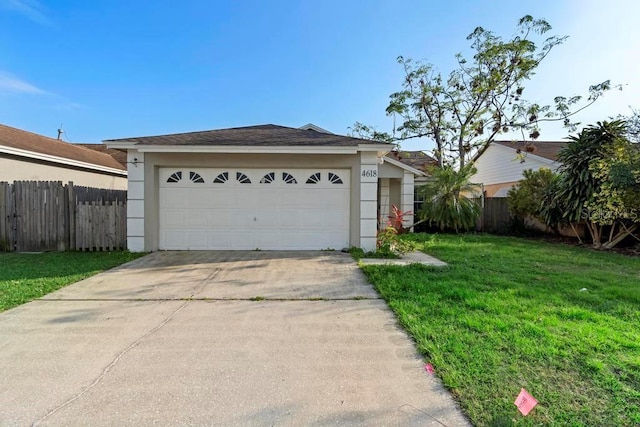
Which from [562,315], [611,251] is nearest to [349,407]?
[562,315]

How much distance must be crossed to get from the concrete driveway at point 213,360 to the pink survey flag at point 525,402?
436mm

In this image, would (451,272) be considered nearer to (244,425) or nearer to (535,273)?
(535,273)

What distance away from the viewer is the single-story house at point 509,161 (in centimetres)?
1578

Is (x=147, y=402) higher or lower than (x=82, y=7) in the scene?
lower

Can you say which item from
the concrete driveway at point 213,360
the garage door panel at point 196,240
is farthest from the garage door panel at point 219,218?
the concrete driveway at point 213,360

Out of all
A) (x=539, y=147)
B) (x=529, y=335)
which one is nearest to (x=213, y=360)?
(x=529, y=335)

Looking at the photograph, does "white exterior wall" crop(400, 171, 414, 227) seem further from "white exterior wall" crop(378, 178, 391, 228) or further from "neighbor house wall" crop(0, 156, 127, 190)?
"neighbor house wall" crop(0, 156, 127, 190)

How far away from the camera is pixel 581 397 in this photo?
2.36 m

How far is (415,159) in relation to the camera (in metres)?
19.7

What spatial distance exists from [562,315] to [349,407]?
3.21 m

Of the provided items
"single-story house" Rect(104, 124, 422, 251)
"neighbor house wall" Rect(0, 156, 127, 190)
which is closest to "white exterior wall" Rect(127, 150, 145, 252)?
"single-story house" Rect(104, 124, 422, 251)

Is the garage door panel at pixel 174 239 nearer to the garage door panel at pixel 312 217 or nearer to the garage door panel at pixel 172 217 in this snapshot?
the garage door panel at pixel 172 217

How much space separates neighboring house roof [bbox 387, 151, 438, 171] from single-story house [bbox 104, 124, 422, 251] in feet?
29.3

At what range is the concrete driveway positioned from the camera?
2240mm
